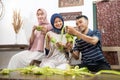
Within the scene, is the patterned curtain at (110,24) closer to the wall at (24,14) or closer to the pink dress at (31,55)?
the wall at (24,14)

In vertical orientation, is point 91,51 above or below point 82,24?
below

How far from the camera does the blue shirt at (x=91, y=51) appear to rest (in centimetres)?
317

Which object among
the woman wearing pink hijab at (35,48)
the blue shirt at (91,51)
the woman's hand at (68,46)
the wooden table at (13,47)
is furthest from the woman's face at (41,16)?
the blue shirt at (91,51)

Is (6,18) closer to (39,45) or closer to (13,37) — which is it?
(13,37)

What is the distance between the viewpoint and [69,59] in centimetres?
352

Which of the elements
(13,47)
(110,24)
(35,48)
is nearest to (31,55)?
(35,48)

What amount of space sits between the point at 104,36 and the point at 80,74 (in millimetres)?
2303

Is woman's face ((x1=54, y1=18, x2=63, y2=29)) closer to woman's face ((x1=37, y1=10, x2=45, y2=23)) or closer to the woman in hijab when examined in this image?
the woman in hijab

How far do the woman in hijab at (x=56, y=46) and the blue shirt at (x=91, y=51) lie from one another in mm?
190

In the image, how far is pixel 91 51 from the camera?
3.21m

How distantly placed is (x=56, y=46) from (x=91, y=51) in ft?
1.70

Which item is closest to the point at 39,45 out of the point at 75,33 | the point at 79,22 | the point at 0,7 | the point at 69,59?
the point at 69,59

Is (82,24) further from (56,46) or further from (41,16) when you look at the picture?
(41,16)

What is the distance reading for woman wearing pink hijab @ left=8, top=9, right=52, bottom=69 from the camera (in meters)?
3.70
